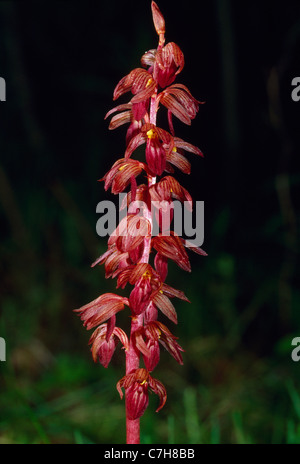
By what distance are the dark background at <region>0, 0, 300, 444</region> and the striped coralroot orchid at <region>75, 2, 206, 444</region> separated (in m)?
1.69

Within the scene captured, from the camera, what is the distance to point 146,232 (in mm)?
1034

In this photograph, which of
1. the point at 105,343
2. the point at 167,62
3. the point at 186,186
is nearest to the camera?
the point at 167,62

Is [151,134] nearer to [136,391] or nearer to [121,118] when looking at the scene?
[121,118]

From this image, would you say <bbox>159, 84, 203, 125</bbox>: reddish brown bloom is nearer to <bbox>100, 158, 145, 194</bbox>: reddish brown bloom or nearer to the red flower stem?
the red flower stem

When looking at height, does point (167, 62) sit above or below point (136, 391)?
above

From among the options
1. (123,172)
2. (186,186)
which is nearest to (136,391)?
(123,172)

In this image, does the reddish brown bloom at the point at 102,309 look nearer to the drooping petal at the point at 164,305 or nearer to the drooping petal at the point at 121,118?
the drooping petal at the point at 164,305

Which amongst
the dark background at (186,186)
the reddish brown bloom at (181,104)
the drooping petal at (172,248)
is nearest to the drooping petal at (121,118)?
the reddish brown bloom at (181,104)

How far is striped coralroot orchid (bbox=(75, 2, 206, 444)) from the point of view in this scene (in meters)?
1.01

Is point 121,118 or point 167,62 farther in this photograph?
point 121,118

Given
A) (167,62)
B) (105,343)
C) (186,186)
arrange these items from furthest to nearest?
(186,186)
(105,343)
(167,62)

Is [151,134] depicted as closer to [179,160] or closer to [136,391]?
[179,160]

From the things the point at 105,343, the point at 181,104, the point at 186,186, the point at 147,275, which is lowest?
the point at 105,343

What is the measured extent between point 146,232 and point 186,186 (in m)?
2.50
